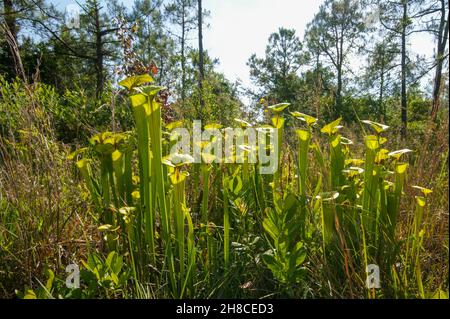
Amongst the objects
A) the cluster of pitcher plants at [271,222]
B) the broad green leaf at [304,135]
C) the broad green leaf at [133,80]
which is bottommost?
the cluster of pitcher plants at [271,222]

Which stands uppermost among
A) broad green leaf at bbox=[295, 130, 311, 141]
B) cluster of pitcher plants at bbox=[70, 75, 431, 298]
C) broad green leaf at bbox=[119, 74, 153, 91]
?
broad green leaf at bbox=[119, 74, 153, 91]

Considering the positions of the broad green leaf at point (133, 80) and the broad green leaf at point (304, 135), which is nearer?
the broad green leaf at point (133, 80)

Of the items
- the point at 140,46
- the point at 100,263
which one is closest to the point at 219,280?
the point at 100,263

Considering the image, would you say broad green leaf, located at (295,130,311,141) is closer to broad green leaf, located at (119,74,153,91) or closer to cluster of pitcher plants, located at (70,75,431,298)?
cluster of pitcher plants, located at (70,75,431,298)

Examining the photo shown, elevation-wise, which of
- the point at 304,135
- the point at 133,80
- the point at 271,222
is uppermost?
the point at 133,80

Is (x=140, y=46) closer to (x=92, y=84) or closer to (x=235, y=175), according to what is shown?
(x=92, y=84)

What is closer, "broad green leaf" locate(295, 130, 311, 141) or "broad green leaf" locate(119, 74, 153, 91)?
"broad green leaf" locate(119, 74, 153, 91)

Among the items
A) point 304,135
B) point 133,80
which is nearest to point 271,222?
point 304,135

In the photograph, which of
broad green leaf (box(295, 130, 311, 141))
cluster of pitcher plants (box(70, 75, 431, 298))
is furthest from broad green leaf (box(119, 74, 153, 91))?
broad green leaf (box(295, 130, 311, 141))

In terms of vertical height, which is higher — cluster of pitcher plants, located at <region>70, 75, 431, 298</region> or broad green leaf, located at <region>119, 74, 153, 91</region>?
broad green leaf, located at <region>119, 74, 153, 91</region>

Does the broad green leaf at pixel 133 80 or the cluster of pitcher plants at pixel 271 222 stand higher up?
the broad green leaf at pixel 133 80

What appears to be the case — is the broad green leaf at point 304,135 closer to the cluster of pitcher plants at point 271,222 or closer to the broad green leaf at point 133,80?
the cluster of pitcher plants at point 271,222

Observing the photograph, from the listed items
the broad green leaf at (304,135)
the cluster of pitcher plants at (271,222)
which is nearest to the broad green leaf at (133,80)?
the cluster of pitcher plants at (271,222)

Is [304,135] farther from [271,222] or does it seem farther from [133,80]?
[133,80]
